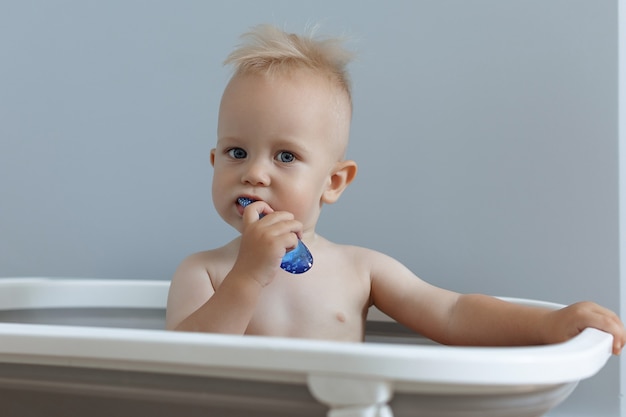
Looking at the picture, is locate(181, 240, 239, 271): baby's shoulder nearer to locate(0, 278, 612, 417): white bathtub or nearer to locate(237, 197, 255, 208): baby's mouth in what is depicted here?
locate(237, 197, 255, 208): baby's mouth

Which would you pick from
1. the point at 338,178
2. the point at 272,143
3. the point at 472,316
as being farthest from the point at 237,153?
the point at 472,316

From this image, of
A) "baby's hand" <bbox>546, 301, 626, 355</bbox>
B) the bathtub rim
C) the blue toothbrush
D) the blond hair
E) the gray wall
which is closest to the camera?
the bathtub rim

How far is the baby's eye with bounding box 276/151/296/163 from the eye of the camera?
1.07 m

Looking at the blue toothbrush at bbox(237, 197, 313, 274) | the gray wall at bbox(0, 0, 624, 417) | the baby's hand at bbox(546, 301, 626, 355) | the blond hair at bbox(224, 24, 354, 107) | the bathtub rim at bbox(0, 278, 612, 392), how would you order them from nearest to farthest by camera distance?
the bathtub rim at bbox(0, 278, 612, 392) → the baby's hand at bbox(546, 301, 626, 355) → the blue toothbrush at bbox(237, 197, 313, 274) → the blond hair at bbox(224, 24, 354, 107) → the gray wall at bbox(0, 0, 624, 417)

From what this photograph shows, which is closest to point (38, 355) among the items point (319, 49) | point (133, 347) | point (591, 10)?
point (133, 347)

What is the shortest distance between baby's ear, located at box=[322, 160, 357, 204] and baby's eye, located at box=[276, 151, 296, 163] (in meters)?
0.09

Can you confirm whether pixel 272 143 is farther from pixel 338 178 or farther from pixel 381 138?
pixel 381 138

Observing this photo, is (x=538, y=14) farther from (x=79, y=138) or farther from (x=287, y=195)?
(x=79, y=138)

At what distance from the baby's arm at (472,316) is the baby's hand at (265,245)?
257 millimetres

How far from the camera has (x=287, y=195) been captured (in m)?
1.06

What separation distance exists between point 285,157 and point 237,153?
6 centimetres

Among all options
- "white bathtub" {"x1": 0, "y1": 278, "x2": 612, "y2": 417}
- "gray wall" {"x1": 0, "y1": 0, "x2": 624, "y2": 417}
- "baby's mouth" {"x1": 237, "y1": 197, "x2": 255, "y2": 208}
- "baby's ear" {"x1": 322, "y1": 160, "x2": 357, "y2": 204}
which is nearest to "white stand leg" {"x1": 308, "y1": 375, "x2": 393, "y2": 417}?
"white bathtub" {"x1": 0, "y1": 278, "x2": 612, "y2": 417}

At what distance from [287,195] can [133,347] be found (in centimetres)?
38

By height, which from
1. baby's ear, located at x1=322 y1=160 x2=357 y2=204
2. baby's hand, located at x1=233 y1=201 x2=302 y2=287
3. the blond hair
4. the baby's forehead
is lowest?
baby's hand, located at x1=233 y1=201 x2=302 y2=287
